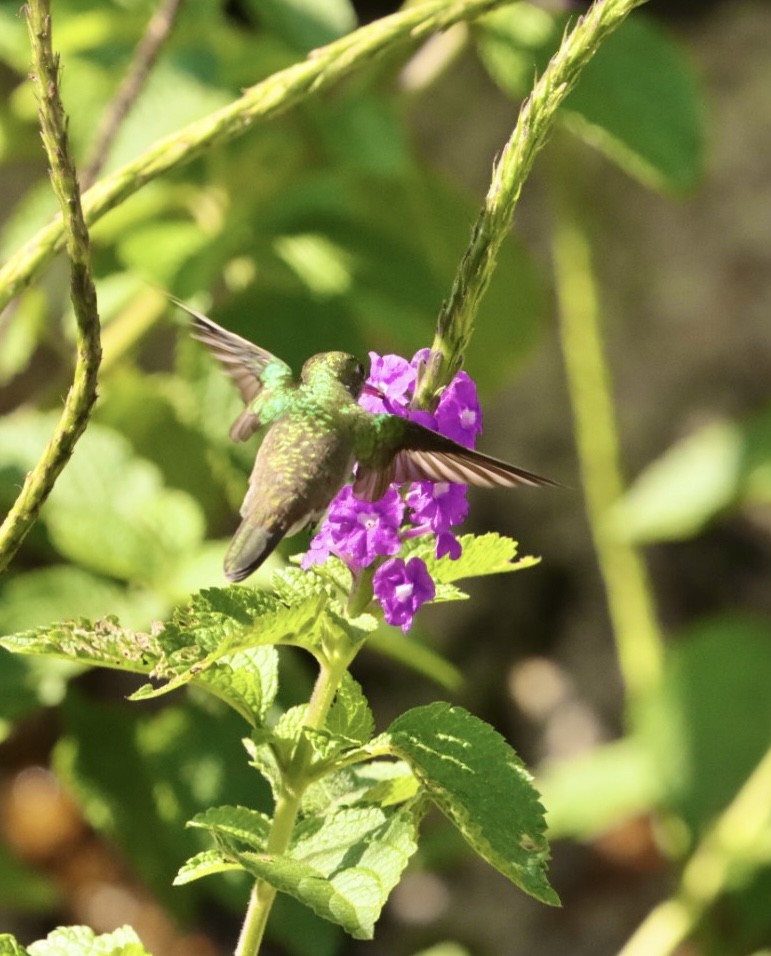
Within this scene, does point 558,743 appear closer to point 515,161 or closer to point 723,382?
point 723,382

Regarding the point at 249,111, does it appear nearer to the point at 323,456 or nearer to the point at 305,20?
the point at 323,456

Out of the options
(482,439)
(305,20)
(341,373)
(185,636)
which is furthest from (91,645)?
(482,439)

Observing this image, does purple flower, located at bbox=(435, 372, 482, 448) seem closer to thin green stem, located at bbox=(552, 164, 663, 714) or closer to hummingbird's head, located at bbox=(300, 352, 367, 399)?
hummingbird's head, located at bbox=(300, 352, 367, 399)

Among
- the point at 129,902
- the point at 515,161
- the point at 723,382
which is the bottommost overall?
the point at 129,902

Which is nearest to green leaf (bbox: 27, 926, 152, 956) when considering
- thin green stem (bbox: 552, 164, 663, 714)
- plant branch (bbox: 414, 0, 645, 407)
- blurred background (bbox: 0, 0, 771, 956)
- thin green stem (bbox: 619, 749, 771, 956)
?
plant branch (bbox: 414, 0, 645, 407)

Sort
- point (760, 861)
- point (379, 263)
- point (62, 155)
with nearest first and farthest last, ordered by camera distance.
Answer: point (62, 155) < point (379, 263) < point (760, 861)

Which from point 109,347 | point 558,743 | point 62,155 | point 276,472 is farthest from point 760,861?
point 62,155

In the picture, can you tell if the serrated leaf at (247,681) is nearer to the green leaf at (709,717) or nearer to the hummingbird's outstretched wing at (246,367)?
the hummingbird's outstretched wing at (246,367)
